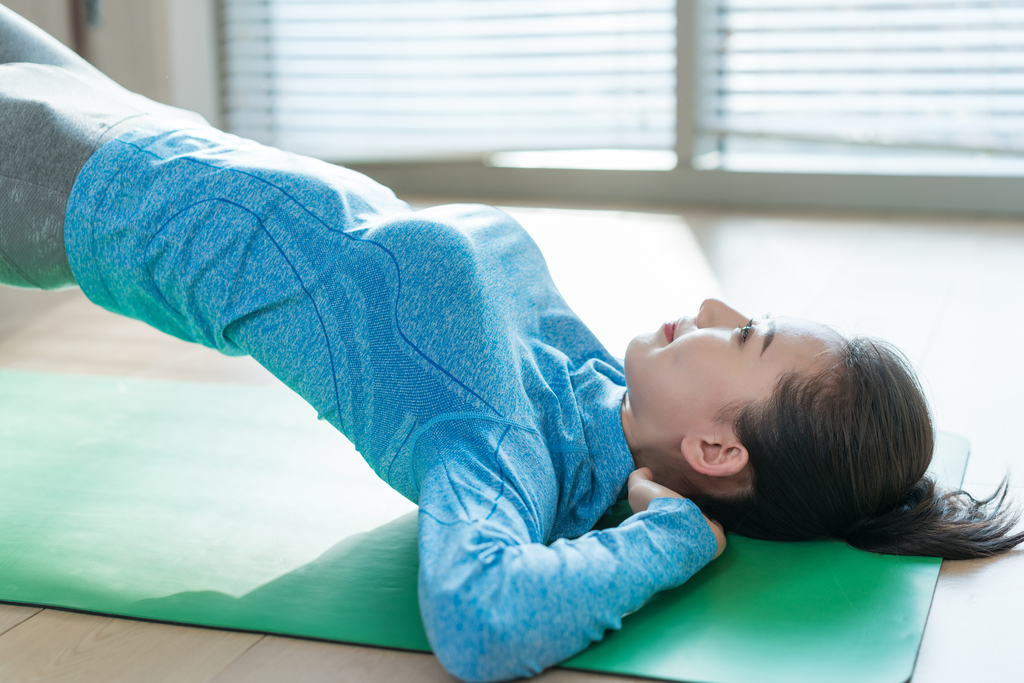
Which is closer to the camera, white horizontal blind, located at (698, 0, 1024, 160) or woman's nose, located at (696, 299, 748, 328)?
woman's nose, located at (696, 299, 748, 328)

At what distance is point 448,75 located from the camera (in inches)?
146

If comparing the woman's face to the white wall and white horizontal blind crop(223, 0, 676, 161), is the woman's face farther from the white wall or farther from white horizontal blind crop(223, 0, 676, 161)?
white horizontal blind crop(223, 0, 676, 161)

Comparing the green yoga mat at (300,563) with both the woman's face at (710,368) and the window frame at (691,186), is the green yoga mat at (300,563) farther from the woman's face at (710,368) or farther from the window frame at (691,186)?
the window frame at (691,186)

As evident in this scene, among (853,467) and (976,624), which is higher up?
(853,467)

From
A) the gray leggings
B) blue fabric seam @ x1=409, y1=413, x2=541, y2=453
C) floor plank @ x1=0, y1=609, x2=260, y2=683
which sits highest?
the gray leggings

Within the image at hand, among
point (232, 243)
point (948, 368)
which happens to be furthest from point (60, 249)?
point (948, 368)

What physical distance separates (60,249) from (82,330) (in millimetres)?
1005

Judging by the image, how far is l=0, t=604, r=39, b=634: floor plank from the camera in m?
0.99

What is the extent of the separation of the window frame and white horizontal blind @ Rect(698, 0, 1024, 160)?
0.10 metres

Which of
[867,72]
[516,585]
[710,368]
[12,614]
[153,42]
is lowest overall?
[12,614]

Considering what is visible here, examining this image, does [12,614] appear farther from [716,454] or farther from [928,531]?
[928,531]

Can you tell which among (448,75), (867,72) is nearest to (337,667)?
(867,72)

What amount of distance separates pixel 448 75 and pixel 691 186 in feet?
3.35

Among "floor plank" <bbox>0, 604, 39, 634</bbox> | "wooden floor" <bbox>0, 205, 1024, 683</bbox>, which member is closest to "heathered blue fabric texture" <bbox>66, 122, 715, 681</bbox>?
"wooden floor" <bbox>0, 205, 1024, 683</bbox>
